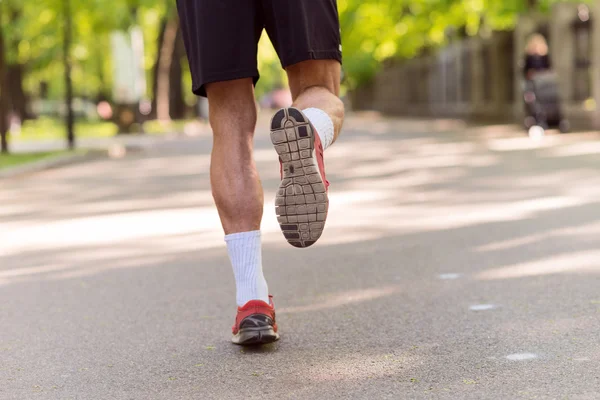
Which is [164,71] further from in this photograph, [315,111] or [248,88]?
[315,111]

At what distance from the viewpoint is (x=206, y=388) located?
3125 millimetres

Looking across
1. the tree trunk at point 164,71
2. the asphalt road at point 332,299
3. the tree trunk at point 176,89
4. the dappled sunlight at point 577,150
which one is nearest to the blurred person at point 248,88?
the asphalt road at point 332,299

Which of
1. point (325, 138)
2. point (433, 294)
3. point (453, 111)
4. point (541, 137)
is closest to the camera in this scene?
point (325, 138)

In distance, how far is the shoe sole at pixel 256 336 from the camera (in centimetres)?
357

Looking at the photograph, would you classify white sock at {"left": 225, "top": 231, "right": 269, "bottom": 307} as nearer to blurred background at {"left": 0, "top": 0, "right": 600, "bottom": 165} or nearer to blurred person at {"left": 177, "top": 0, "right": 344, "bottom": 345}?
blurred person at {"left": 177, "top": 0, "right": 344, "bottom": 345}

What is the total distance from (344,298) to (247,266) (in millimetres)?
1026

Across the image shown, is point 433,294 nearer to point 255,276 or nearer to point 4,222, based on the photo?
point 255,276

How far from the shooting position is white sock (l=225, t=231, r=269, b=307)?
366 cm

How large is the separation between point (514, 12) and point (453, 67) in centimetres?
1561

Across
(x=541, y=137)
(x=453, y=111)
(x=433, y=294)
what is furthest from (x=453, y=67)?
(x=433, y=294)

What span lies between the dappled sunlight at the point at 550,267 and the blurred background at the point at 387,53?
12851 mm

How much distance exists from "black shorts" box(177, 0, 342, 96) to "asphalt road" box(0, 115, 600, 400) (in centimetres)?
94

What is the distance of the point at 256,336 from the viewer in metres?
3.57

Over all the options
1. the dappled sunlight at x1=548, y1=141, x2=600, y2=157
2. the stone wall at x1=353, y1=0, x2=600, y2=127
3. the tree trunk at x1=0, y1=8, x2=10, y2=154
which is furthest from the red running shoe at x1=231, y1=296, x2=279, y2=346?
the stone wall at x1=353, y1=0, x2=600, y2=127
